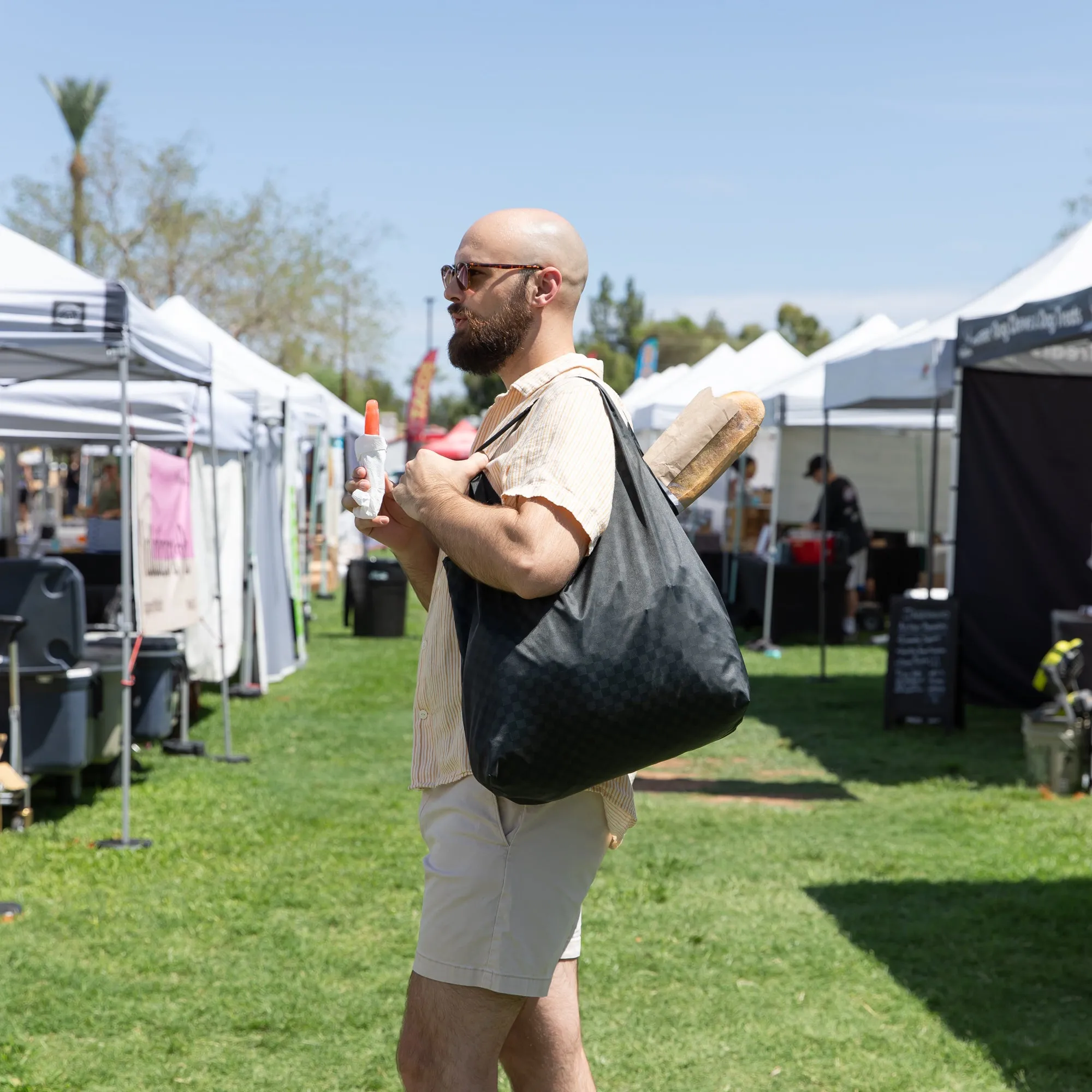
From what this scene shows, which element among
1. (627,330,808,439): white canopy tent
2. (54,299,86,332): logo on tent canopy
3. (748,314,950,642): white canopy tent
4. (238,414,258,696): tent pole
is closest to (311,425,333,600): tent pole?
(627,330,808,439): white canopy tent

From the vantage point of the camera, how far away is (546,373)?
2.25m

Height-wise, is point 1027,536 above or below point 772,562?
above

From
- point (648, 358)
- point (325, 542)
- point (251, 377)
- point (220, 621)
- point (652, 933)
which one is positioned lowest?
point (652, 933)

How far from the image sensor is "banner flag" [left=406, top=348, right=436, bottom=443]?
24.3m

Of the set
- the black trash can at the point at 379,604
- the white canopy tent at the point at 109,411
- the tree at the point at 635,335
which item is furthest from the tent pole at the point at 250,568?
the tree at the point at 635,335

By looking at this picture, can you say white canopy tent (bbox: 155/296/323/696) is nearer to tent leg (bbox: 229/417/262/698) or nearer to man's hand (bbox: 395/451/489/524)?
tent leg (bbox: 229/417/262/698)

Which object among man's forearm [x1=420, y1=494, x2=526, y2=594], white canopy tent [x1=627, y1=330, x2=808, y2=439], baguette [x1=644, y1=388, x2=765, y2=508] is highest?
white canopy tent [x1=627, y1=330, x2=808, y2=439]

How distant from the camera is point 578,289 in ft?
7.68

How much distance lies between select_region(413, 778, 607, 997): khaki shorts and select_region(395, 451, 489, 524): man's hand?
45 centimetres

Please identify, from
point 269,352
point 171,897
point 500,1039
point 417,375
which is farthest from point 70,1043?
point 269,352

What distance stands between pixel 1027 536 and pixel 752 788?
3.81 m

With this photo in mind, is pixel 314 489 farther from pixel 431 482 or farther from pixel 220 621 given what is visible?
pixel 431 482

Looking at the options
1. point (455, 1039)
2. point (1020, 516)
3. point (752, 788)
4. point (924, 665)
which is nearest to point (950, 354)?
point (1020, 516)

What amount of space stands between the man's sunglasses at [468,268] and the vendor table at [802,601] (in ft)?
43.0
